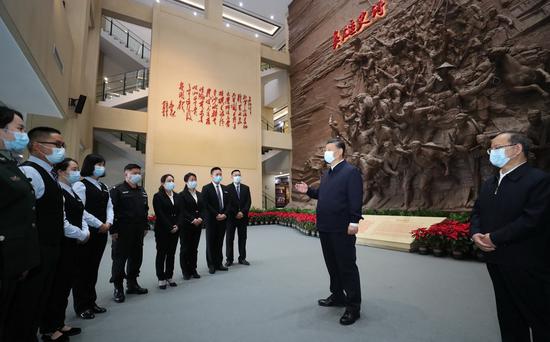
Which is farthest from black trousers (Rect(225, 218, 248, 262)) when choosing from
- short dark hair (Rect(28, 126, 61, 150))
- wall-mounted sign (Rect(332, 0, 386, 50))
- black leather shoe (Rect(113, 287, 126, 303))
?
wall-mounted sign (Rect(332, 0, 386, 50))

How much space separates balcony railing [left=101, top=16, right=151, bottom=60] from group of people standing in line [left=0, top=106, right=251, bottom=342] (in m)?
13.5

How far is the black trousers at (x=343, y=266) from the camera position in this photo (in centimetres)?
240

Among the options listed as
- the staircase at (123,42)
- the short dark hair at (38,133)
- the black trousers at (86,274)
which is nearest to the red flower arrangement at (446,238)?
the black trousers at (86,274)

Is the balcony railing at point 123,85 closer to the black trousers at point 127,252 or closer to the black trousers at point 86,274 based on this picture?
the black trousers at point 127,252

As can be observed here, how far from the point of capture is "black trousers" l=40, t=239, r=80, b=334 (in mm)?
2094

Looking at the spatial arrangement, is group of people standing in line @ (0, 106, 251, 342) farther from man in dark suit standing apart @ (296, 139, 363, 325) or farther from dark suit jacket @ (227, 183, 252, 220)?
man in dark suit standing apart @ (296, 139, 363, 325)

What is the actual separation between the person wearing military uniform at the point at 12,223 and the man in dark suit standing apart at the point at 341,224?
213cm

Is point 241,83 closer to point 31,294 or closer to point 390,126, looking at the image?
point 390,126

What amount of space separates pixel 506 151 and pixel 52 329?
141 inches

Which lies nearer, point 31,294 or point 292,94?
point 31,294

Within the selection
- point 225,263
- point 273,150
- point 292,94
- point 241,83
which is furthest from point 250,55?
point 225,263

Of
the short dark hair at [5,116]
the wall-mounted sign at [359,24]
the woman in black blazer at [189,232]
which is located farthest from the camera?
the wall-mounted sign at [359,24]

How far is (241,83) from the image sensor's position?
1336cm

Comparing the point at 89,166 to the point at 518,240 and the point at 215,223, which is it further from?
the point at 518,240
